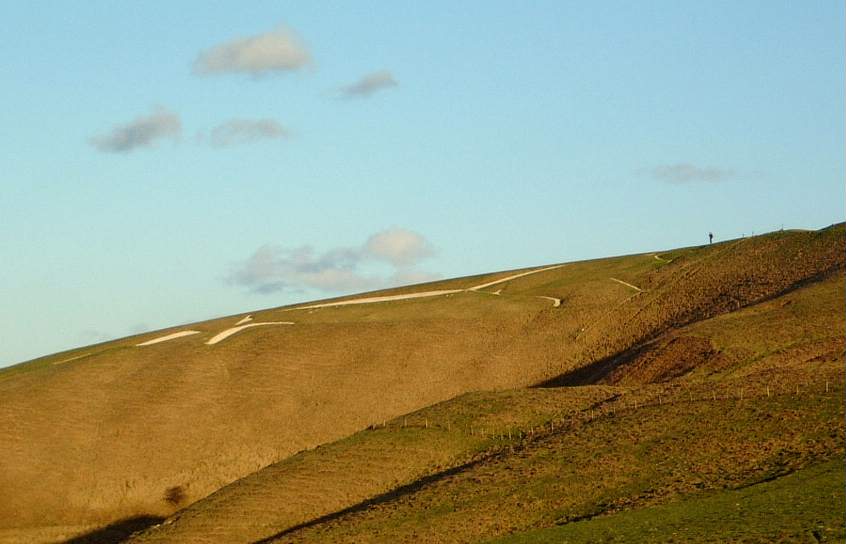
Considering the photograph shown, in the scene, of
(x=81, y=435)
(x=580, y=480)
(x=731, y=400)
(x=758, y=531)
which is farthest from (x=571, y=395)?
(x=81, y=435)

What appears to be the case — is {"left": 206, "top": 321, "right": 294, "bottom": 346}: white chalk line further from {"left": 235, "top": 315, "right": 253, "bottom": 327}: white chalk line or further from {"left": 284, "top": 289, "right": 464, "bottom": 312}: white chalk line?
{"left": 284, "top": 289, "right": 464, "bottom": 312}: white chalk line

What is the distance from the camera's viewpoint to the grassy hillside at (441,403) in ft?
139

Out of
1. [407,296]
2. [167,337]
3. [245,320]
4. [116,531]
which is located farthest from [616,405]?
[167,337]

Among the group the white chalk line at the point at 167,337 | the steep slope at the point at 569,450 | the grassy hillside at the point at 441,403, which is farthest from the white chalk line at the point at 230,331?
the steep slope at the point at 569,450

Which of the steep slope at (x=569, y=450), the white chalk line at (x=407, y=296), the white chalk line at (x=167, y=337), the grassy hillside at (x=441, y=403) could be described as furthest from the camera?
the white chalk line at (x=407, y=296)

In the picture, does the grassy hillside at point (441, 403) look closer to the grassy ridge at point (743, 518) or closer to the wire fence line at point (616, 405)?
the wire fence line at point (616, 405)

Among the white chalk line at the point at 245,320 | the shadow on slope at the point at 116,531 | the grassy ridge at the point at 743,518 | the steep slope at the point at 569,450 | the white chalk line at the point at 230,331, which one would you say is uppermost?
the white chalk line at the point at 245,320

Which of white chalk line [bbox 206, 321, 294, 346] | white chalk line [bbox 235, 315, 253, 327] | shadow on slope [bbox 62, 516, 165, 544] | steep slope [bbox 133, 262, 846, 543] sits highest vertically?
white chalk line [bbox 235, 315, 253, 327]

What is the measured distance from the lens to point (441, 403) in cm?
5816

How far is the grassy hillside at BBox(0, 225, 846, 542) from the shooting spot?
4238 cm

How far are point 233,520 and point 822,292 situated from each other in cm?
3608

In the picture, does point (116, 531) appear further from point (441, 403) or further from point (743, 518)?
point (743, 518)

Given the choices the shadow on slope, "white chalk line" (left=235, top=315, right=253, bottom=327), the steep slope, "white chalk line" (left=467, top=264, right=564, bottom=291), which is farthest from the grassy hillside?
"white chalk line" (left=467, top=264, right=564, bottom=291)

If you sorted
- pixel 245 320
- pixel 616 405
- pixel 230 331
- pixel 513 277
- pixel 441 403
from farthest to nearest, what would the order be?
pixel 513 277 < pixel 245 320 < pixel 230 331 < pixel 441 403 < pixel 616 405
